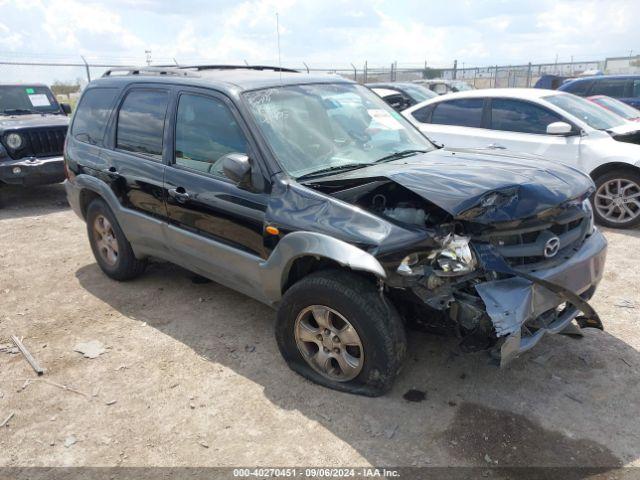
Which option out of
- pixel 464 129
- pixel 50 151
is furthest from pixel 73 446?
pixel 50 151

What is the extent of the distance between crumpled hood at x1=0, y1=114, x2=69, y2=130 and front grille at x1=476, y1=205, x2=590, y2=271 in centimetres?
804

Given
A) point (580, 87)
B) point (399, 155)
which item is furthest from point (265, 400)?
point (580, 87)

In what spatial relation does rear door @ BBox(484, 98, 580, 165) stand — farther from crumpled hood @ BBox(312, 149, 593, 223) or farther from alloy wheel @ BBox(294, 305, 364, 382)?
alloy wheel @ BBox(294, 305, 364, 382)

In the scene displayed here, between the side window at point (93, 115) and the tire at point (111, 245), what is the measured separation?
627 mm

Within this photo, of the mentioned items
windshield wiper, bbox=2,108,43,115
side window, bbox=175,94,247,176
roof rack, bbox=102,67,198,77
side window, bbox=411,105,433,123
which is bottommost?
side window, bbox=411,105,433,123

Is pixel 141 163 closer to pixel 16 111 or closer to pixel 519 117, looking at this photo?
pixel 519 117

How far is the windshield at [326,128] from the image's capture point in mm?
3465

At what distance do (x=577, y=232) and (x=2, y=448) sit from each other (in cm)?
368

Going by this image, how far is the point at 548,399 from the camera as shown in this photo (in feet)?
10.2

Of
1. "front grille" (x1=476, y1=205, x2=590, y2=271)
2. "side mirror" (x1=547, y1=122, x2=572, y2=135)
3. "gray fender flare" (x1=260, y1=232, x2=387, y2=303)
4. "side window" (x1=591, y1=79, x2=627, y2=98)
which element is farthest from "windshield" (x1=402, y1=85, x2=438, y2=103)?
"gray fender flare" (x1=260, y1=232, x2=387, y2=303)

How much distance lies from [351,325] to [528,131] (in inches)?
196

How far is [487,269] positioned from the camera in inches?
112

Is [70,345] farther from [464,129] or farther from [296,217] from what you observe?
[464,129]

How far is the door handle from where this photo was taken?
383cm
